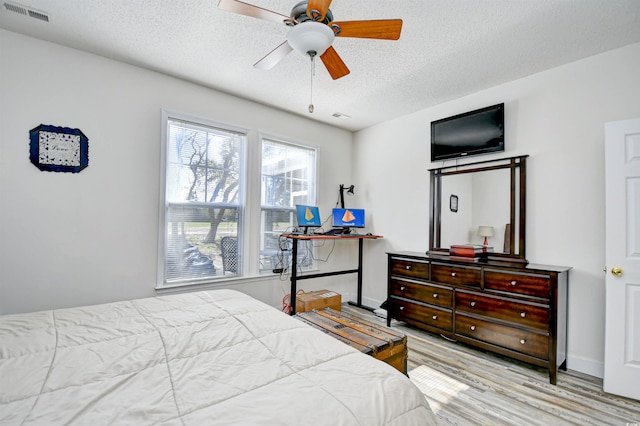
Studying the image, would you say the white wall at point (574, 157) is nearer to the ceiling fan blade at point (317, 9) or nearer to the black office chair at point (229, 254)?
the ceiling fan blade at point (317, 9)

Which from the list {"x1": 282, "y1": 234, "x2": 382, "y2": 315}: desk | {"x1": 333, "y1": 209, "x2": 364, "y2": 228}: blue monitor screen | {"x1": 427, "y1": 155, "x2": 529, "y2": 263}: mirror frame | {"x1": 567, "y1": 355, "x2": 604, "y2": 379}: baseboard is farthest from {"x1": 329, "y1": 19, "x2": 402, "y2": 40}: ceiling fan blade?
{"x1": 567, "y1": 355, "x2": 604, "y2": 379}: baseboard

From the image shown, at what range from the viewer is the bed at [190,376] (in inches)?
34.0

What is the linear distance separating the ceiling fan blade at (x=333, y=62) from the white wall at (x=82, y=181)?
70.3 inches

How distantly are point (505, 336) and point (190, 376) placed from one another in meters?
2.66

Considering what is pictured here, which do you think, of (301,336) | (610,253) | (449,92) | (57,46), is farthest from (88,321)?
(449,92)

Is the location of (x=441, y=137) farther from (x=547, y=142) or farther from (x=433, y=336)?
(x=433, y=336)

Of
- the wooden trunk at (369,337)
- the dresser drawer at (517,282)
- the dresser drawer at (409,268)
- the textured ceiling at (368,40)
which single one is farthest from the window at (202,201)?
the dresser drawer at (517,282)

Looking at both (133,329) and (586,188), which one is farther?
(586,188)

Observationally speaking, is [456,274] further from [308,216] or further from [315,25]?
[315,25]

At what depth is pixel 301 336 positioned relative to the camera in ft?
4.70

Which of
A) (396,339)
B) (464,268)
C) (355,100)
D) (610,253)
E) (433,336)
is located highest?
(355,100)

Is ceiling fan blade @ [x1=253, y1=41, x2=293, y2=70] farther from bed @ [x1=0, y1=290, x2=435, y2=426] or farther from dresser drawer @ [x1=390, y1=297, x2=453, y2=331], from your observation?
dresser drawer @ [x1=390, y1=297, x2=453, y2=331]

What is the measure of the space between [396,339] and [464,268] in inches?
50.1

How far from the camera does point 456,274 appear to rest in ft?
9.72
